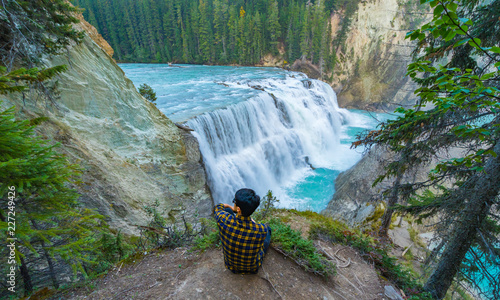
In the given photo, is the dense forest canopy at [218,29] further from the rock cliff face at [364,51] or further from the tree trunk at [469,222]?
the tree trunk at [469,222]

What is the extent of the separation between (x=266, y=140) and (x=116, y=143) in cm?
871

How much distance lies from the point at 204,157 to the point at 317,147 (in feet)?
34.0

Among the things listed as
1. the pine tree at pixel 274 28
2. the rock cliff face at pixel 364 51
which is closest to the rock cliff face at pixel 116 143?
the rock cliff face at pixel 364 51

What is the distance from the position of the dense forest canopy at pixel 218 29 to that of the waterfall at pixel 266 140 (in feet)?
75.1

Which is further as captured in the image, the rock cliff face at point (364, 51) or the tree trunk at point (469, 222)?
the rock cliff face at point (364, 51)

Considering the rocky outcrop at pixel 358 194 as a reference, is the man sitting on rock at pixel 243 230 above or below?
above

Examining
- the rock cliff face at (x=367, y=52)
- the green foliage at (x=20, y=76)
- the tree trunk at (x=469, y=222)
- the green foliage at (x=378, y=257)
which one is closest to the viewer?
the green foliage at (x=20, y=76)

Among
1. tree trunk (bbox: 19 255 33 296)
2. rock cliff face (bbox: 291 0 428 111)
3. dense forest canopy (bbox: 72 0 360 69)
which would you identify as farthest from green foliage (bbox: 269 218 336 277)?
dense forest canopy (bbox: 72 0 360 69)

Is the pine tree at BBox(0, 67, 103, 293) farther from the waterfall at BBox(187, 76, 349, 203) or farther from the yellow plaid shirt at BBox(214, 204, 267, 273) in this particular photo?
the waterfall at BBox(187, 76, 349, 203)

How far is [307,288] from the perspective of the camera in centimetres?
320

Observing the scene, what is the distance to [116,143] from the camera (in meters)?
6.60

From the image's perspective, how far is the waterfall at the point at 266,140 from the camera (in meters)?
10.2

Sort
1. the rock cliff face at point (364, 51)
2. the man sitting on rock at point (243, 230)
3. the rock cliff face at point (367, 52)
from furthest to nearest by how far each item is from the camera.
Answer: the rock cliff face at point (364, 51)
the rock cliff face at point (367, 52)
the man sitting on rock at point (243, 230)

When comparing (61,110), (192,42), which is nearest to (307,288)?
(61,110)
